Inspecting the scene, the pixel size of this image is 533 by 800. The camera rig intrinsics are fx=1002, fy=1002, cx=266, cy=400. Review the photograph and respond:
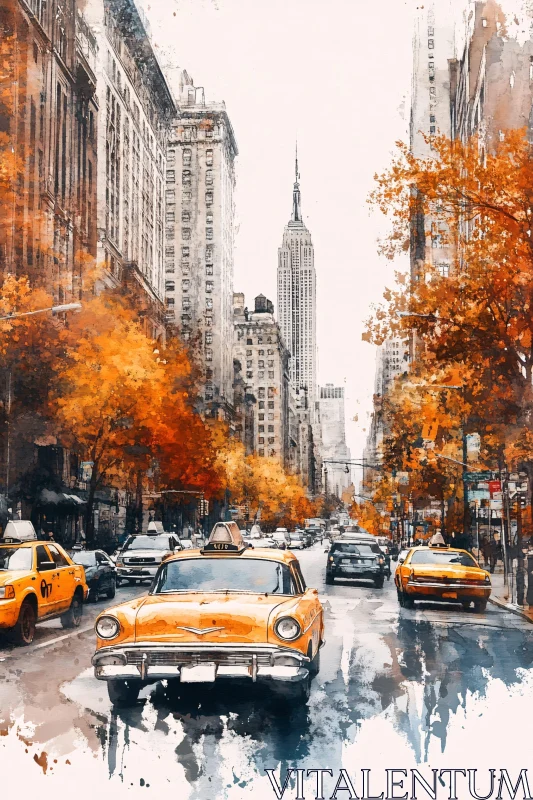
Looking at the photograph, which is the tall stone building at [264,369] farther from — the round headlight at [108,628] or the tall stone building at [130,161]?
the round headlight at [108,628]

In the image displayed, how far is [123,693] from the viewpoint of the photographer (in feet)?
31.4

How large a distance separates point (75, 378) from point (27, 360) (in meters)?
3.48

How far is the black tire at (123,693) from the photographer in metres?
9.51

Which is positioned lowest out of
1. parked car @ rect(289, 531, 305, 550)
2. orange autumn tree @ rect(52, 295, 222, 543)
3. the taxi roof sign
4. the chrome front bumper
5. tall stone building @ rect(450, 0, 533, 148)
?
parked car @ rect(289, 531, 305, 550)

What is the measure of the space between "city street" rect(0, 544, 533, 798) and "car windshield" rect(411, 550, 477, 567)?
23.0 feet

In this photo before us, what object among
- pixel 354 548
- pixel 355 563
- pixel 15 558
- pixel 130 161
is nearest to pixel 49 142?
pixel 130 161

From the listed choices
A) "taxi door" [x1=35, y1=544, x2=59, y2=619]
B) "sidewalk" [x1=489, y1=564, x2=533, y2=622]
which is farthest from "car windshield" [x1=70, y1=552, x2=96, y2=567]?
"sidewalk" [x1=489, y1=564, x2=533, y2=622]

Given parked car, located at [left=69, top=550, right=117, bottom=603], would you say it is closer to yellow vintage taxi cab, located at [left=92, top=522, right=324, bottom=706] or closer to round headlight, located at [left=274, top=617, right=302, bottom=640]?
yellow vintage taxi cab, located at [left=92, top=522, right=324, bottom=706]

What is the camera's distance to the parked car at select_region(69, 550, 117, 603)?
23.4 m

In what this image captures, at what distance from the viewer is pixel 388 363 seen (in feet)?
196

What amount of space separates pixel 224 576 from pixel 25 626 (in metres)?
6.15

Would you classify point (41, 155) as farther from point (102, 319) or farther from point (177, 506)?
point (177, 506)

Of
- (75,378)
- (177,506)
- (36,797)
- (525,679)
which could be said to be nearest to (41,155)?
(75,378)

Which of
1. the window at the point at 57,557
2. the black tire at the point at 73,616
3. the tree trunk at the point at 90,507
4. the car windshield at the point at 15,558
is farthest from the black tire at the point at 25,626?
the tree trunk at the point at 90,507
